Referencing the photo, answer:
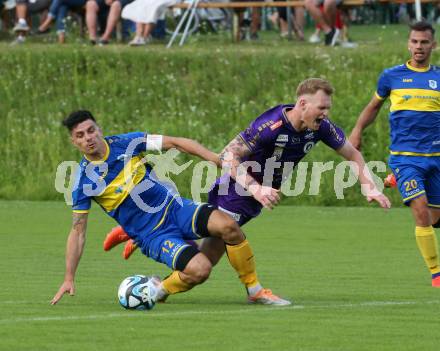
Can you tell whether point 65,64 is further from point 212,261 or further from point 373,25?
point 212,261

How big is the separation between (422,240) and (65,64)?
15805mm

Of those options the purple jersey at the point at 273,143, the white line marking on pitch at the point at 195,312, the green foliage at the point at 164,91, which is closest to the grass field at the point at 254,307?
the white line marking on pitch at the point at 195,312

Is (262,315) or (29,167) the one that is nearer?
(262,315)

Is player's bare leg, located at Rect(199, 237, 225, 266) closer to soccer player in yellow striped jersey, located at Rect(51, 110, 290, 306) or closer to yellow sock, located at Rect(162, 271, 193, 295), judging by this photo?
soccer player in yellow striped jersey, located at Rect(51, 110, 290, 306)

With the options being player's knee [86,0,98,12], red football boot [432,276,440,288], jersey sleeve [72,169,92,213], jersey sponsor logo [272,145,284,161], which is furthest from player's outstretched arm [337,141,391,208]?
player's knee [86,0,98,12]

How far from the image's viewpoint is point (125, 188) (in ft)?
35.5

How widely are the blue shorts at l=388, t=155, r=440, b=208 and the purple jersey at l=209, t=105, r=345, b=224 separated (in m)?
1.38

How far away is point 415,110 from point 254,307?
9.95 feet

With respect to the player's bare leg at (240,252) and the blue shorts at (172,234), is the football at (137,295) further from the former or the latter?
the player's bare leg at (240,252)

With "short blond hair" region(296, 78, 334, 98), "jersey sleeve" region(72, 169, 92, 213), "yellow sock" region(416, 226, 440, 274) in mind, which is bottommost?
"yellow sock" region(416, 226, 440, 274)

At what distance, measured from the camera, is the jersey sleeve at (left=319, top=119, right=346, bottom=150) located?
1098cm

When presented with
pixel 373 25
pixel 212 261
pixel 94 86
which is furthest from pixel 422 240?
pixel 373 25

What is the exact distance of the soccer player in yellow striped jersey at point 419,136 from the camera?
40.1 ft

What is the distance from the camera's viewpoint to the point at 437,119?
1248 centimetres
